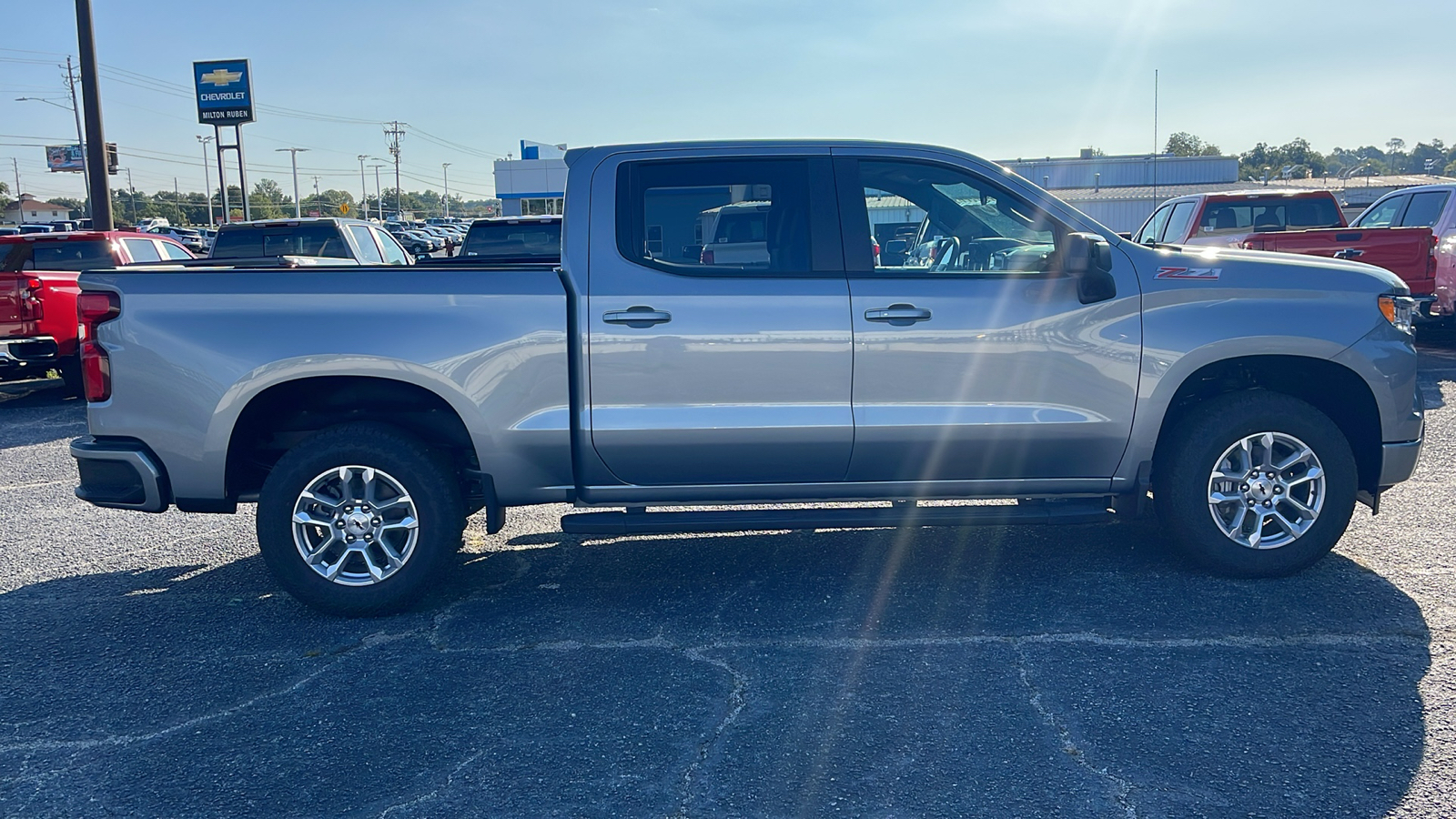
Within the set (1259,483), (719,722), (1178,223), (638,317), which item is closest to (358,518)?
(638,317)

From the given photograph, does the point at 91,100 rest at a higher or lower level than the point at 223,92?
lower

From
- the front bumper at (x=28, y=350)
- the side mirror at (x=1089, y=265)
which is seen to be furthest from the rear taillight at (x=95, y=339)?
the front bumper at (x=28, y=350)

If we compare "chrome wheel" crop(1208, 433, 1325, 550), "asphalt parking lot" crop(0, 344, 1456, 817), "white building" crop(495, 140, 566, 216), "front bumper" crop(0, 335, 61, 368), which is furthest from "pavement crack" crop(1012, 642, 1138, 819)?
"white building" crop(495, 140, 566, 216)

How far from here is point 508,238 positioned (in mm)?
13000

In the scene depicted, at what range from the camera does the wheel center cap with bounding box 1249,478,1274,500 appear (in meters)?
4.85

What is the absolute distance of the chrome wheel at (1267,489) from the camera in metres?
4.82

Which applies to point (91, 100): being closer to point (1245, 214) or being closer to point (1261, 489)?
point (1245, 214)

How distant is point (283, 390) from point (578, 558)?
170 cm

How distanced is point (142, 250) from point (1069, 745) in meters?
13.5

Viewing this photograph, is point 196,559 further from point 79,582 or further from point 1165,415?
point 1165,415

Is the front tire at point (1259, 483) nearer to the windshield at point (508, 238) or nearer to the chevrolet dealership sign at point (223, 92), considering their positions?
the windshield at point (508, 238)

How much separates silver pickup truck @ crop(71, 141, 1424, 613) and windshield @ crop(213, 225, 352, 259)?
8625 millimetres

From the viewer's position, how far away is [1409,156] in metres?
104

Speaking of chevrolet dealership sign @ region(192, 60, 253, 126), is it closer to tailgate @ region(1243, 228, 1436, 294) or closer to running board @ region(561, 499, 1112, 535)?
tailgate @ region(1243, 228, 1436, 294)
